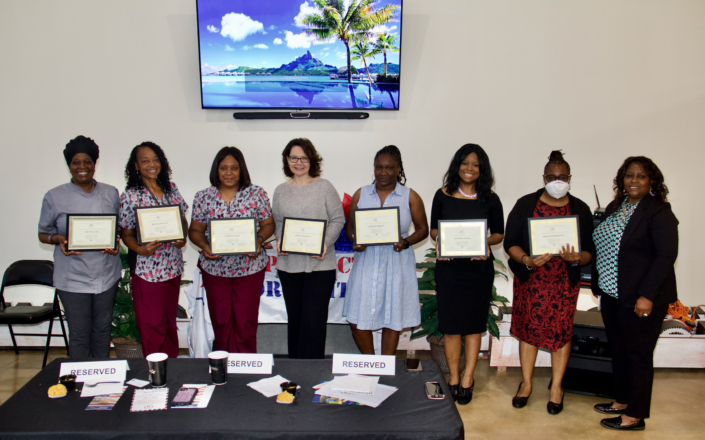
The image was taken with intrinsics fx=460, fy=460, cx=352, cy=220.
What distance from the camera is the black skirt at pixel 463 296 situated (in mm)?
2807

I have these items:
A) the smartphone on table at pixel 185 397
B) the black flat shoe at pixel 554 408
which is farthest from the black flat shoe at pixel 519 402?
the smartphone on table at pixel 185 397

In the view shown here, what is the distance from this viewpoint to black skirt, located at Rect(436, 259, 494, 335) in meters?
2.81

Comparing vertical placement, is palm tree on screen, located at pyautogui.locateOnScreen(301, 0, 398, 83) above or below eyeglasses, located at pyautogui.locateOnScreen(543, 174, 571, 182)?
above

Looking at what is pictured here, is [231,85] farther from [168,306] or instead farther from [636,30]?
[636,30]

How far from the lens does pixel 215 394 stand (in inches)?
65.8

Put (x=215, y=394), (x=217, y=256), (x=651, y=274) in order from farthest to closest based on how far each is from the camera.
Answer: (x=217, y=256)
(x=651, y=274)
(x=215, y=394)

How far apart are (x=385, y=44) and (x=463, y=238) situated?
2.13 metres

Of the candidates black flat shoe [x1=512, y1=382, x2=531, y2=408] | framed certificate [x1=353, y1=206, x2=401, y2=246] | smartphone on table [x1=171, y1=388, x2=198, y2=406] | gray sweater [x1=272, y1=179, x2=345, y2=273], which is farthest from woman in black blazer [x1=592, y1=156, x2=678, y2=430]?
smartphone on table [x1=171, y1=388, x2=198, y2=406]

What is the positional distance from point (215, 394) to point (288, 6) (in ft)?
11.2

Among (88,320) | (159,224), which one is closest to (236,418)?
(159,224)

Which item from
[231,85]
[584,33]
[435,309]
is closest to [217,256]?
[435,309]

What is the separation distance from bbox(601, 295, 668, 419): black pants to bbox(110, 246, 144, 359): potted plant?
3.23m

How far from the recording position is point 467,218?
2.75 meters

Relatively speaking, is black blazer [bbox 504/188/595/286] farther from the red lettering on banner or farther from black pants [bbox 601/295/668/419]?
the red lettering on banner
